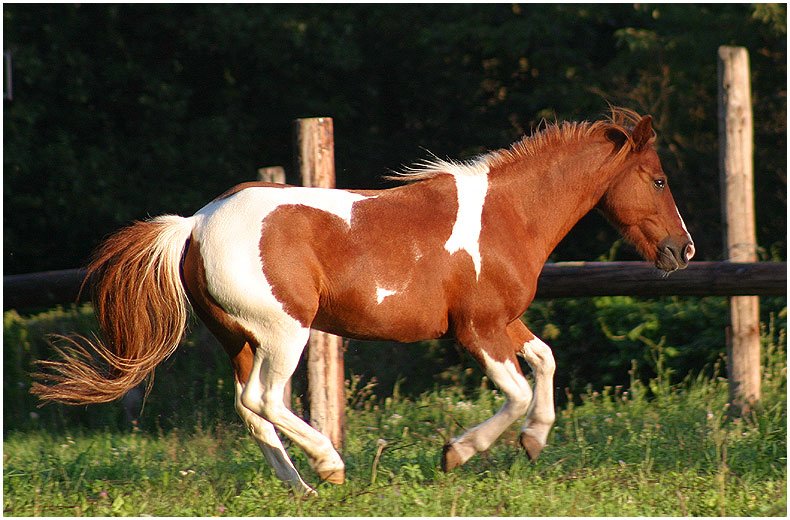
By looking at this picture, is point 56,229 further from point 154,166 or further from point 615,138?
point 615,138

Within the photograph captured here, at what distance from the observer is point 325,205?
4355 millimetres

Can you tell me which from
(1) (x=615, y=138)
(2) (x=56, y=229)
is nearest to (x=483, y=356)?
(1) (x=615, y=138)

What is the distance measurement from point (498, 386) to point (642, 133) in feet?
5.22

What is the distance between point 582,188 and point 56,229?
10.3m

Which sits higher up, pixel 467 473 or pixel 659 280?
pixel 659 280

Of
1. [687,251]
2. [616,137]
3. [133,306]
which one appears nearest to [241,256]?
[133,306]

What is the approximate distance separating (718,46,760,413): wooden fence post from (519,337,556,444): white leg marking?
7.45ft

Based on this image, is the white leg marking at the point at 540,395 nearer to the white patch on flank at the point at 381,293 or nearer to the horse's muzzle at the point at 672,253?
the horse's muzzle at the point at 672,253

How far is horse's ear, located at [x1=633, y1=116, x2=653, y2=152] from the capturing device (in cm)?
464

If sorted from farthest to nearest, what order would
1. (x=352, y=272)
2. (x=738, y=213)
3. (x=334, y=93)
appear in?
1. (x=334, y=93)
2. (x=738, y=213)
3. (x=352, y=272)

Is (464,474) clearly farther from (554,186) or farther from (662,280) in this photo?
(662,280)

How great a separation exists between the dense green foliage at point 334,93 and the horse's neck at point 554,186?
19.0 feet

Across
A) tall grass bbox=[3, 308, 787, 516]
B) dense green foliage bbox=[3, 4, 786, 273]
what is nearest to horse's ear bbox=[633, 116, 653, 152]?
tall grass bbox=[3, 308, 787, 516]

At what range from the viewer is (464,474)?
15.4ft
